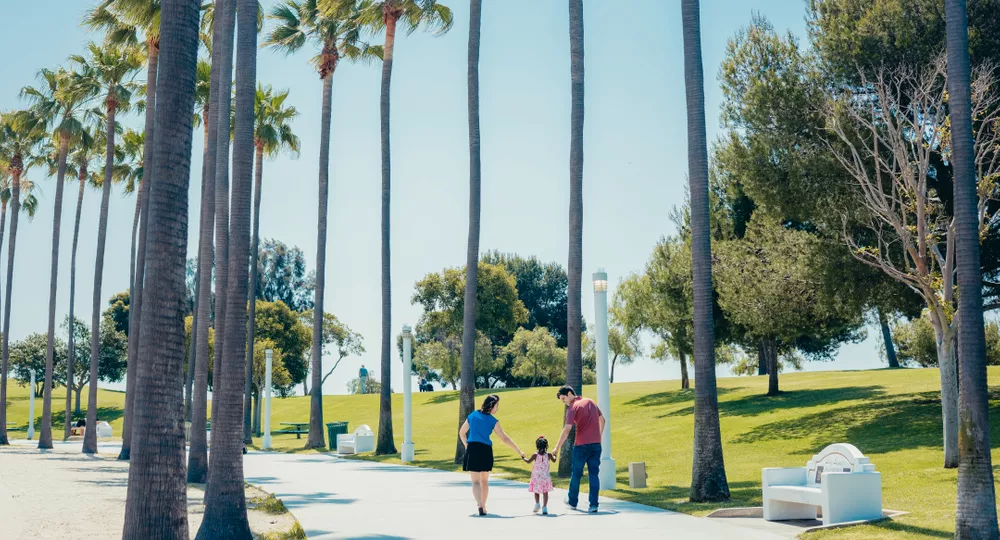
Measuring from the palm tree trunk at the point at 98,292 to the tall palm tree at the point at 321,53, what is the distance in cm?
655

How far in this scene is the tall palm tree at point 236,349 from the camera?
34.6 feet

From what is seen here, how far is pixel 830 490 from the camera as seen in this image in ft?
37.9

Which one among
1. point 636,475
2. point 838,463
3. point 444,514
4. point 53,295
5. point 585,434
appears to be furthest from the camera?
point 53,295

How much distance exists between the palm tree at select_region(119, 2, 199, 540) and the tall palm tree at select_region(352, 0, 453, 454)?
2072 cm

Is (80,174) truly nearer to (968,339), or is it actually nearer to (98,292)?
(98,292)

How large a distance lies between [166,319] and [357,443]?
22.4m

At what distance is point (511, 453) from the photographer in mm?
29203

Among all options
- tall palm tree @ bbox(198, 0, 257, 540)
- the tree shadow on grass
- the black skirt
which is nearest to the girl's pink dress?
the black skirt

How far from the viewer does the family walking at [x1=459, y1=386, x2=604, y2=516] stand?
13016 mm

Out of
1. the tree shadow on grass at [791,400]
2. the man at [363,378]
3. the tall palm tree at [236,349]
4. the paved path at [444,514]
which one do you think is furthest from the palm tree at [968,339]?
the man at [363,378]

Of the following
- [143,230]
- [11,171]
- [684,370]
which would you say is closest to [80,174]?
[11,171]

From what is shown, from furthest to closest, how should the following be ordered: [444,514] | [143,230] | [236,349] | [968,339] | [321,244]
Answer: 1. [321,244]
2. [143,230]
3. [444,514]
4. [236,349]
5. [968,339]

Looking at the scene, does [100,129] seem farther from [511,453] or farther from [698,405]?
[698,405]

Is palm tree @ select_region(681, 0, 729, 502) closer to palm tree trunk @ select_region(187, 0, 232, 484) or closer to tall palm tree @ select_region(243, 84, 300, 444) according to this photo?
palm tree trunk @ select_region(187, 0, 232, 484)
